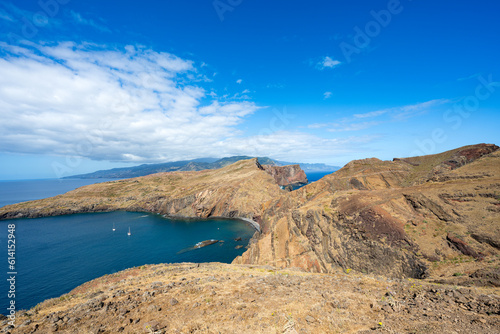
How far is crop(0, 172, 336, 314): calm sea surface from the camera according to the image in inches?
1761

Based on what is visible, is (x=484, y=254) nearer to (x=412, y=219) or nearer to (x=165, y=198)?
(x=412, y=219)

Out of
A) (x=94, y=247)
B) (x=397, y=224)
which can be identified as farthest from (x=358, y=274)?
(x=94, y=247)

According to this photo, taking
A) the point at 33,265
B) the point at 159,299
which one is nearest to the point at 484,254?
the point at 159,299

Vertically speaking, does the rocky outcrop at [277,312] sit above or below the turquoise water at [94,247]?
above

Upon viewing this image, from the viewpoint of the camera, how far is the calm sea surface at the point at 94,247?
4473cm

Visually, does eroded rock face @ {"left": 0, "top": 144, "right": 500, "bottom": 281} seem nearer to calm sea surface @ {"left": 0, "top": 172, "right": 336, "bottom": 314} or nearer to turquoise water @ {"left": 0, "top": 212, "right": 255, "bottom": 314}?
turquoise water @ {"left": 0, "top": 212, "right": 255, "bottom": 314}

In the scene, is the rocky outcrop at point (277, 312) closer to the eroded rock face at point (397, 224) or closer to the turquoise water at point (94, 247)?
the eroded rock face at point (397, 224)

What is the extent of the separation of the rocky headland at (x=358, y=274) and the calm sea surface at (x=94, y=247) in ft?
83.4

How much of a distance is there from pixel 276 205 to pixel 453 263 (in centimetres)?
4446

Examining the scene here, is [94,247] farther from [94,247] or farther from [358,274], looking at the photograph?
[358,274]

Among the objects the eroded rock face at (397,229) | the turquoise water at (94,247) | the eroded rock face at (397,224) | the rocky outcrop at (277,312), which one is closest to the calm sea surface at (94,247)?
the turquoise water at (94,247)

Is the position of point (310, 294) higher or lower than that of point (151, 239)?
higher

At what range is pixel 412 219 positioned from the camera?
30141 millimetres

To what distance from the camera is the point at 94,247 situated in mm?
66062
